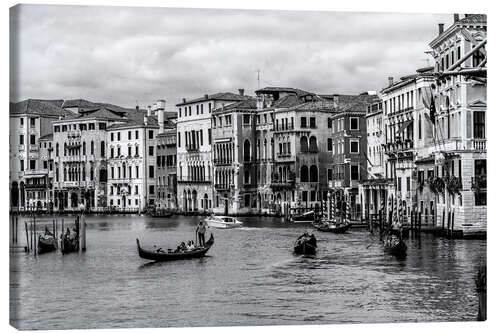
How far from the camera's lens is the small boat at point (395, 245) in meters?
12.6

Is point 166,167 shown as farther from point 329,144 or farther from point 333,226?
point 333,226

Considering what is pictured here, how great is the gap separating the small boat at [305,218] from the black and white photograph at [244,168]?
0.03 metres

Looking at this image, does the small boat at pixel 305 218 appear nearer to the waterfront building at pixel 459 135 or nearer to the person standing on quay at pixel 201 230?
A: the person standing on quay at pixel 201 230

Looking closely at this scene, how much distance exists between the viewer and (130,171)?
1248 cm

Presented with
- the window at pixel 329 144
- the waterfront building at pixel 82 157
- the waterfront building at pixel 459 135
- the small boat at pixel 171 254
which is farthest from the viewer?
the window at pixel 329 144

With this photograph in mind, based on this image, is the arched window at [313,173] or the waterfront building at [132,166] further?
the arched window at [313,173]

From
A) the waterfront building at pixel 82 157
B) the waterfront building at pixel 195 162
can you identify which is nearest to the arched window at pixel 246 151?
the waterfront building at pixel 195 162

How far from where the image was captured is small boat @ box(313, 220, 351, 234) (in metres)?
11.8

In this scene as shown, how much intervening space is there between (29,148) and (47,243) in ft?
12.5

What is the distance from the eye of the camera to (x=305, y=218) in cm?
1221

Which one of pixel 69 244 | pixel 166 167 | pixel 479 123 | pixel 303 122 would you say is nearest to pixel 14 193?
pixel 69 244

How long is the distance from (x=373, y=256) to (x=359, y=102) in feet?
7.34

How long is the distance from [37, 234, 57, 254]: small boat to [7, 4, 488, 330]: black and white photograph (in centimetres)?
6

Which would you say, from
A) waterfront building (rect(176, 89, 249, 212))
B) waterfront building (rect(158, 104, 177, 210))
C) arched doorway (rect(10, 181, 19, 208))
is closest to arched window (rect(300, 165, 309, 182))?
waterfront building (rect(176, 89, 249, 212))
